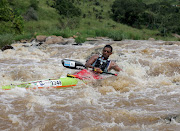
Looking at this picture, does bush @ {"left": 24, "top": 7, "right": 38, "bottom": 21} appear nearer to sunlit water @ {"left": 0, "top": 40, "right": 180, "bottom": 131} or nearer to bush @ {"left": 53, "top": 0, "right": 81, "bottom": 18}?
bush @ {"left": 53, "top": 0, "right": 81, "bottom": 18}

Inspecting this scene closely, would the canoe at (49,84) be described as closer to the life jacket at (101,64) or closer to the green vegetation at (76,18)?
the life jacket at (101,64)

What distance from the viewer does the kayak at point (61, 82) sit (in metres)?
3.73

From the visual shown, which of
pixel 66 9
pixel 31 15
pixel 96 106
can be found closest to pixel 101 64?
pixel 96 106

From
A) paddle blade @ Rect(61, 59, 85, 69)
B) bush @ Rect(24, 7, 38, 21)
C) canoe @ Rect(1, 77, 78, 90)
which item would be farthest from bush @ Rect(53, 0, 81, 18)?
canoe @ Rect(1, 77, 78, 90)

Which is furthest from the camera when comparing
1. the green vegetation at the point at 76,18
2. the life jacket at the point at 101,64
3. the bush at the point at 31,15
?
the bush at the point at 31,15

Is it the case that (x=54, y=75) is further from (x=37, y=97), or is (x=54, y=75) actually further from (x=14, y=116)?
(x=14, y=116)

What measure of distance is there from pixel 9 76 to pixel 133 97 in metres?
3.30

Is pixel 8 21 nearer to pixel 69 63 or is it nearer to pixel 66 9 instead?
pixel 69 63

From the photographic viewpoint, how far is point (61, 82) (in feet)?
13.2

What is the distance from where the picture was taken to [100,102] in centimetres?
332

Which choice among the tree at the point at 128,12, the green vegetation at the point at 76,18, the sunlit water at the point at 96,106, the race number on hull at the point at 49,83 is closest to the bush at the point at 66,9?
the green vegetation at the point at 76,18

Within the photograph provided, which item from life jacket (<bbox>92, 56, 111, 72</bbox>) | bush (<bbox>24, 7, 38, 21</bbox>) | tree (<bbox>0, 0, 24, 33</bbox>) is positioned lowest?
life jacket (<bbox>92, 56, 111, 72</bbox>)

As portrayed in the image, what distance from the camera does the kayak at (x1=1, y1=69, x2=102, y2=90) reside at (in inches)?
147

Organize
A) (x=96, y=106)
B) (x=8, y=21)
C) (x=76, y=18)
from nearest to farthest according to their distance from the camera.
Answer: (x=96, y=106)
(x=8, y=21)
(x=76, y=18)
